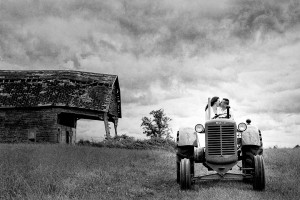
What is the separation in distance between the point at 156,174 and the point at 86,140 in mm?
16174

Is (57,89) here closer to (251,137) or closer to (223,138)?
(223,138)

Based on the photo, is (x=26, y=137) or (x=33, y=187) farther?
(x=26, y=137)

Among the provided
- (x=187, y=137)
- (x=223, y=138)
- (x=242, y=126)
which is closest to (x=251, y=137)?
(x=242, y=126)

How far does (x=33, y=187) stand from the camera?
7.16 meters

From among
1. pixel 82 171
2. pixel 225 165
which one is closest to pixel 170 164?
pixel 82 171

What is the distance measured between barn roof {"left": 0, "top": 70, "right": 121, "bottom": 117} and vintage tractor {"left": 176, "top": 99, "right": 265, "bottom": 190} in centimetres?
1849

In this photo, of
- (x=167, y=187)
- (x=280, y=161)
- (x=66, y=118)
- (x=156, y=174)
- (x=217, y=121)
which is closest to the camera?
(x=217, y=121)

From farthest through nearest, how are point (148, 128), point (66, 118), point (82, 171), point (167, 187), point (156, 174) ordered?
point (148, 128), point (66, 118), point (156, 174), point (82, 171), point (167, 187)

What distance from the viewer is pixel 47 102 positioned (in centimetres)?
2675

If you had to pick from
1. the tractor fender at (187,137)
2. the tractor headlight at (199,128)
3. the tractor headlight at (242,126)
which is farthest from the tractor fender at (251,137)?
the tractor fender at (187,137)

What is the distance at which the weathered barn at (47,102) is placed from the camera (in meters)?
26.6

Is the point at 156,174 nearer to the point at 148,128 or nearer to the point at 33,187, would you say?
the point at 33,187

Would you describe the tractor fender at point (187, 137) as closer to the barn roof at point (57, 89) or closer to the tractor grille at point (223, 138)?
the tractor grille at point (223, 138)

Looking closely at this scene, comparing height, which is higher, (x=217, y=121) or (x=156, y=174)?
(x=217, y=121)
